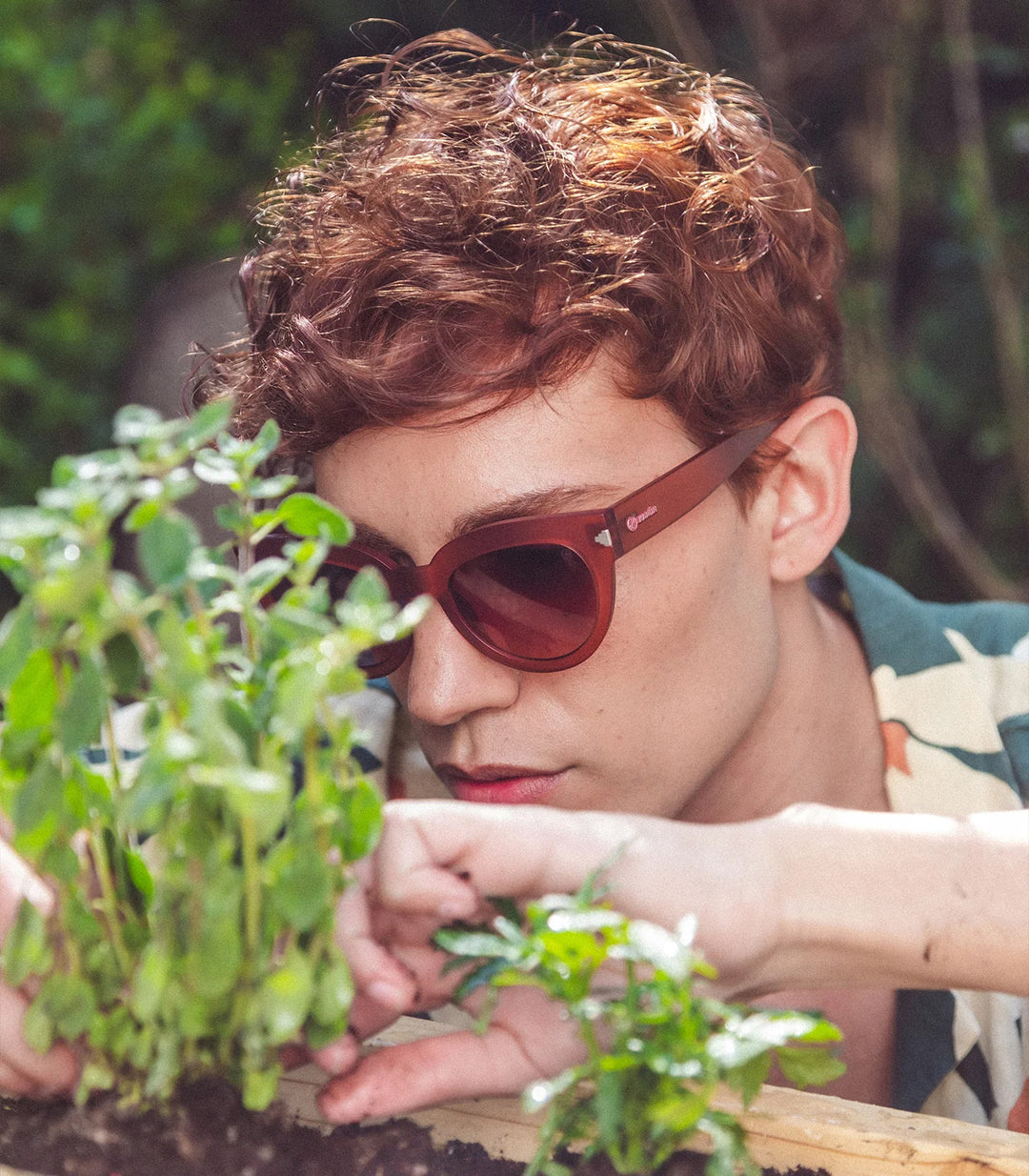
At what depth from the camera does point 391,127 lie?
182 cm

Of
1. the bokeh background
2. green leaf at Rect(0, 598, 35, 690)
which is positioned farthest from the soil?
the bokeh background

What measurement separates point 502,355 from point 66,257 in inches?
107

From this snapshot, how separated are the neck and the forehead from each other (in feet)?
1.53

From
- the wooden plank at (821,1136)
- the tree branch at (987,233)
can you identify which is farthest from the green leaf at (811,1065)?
the tree branch at (987,233)

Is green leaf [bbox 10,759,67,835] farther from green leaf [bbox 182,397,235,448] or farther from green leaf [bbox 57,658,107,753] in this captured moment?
green leaf [bbox 182,397,235,448]

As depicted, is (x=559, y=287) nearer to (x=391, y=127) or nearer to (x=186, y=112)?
(x=391, y=127)

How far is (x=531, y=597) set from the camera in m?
1.42

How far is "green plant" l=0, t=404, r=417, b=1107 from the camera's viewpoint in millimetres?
730

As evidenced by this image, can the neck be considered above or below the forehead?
below

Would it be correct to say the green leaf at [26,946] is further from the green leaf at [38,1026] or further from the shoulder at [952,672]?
the shoulder at [952,672]

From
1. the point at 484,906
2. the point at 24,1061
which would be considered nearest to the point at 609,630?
the point at 484,906

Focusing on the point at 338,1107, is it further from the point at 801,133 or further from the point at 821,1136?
the point at 801,133

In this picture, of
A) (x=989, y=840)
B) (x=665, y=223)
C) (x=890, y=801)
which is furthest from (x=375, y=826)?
(x=890, y=801)

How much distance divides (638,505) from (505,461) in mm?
168
